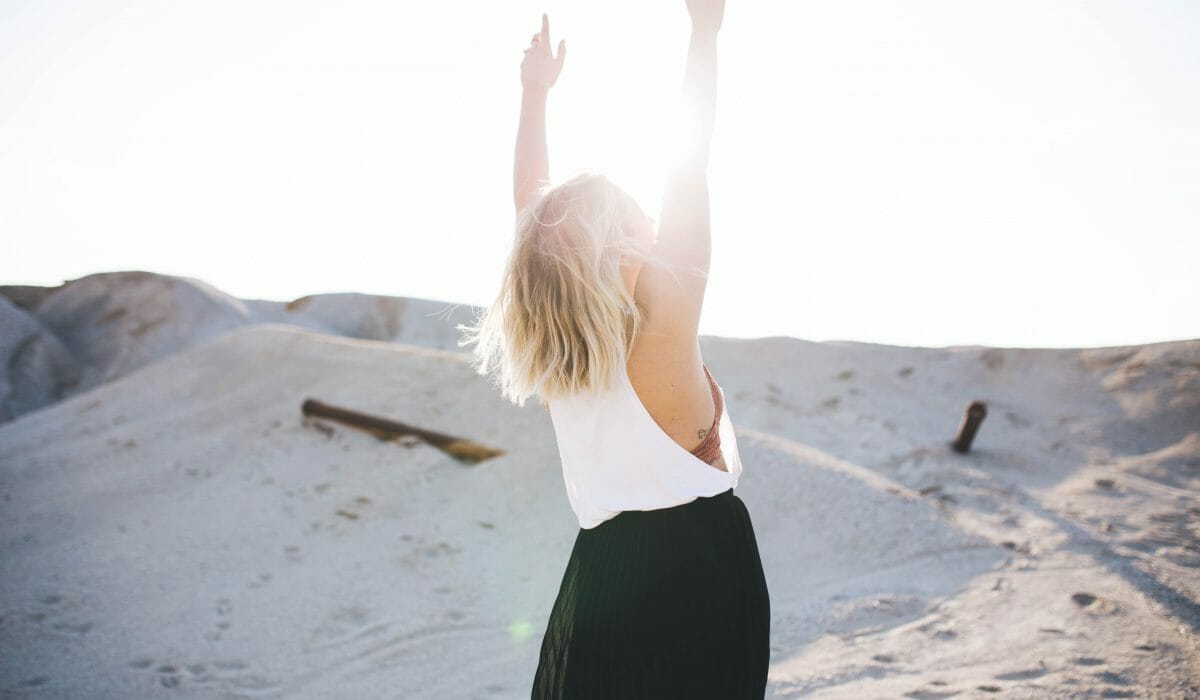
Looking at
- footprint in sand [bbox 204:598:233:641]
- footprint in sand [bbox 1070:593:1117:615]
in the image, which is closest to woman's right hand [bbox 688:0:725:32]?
footprint in sand [bbox 1070:593:1117:615]

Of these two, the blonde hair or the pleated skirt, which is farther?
the pleated skirt

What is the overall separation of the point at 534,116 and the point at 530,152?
138 mm

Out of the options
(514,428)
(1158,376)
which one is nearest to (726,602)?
(514,428)

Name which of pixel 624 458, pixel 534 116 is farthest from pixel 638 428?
pixel 534 116

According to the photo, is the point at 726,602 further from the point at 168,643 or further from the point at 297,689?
the point at 168,643

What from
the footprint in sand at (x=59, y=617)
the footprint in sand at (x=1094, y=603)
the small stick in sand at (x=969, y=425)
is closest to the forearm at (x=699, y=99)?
the footprint in sand at (x=1094, y=603)

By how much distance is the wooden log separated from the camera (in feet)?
22.9

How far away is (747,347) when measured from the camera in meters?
12.1

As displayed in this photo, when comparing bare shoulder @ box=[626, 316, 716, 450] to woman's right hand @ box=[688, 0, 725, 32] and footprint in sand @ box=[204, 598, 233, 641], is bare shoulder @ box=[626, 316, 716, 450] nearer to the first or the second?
woman's right hand @ box=[688, 0, 725, 32]

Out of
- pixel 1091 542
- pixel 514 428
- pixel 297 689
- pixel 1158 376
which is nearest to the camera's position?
pixel 297 689

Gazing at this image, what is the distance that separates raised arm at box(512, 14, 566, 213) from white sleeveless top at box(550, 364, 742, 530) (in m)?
0.63

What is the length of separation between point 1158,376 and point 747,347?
5.55m

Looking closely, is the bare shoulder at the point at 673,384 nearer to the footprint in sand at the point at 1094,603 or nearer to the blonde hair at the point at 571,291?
the blonde hair at the point at 571,291

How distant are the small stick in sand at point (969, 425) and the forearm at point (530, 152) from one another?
7.58m
